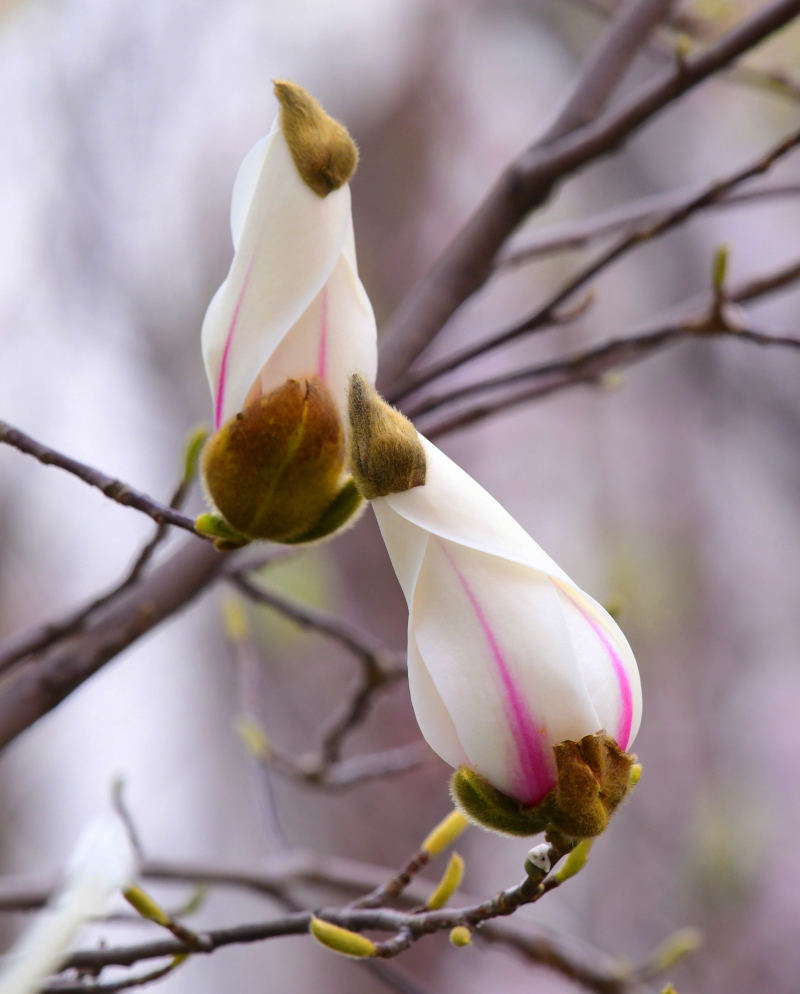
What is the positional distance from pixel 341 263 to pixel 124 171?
47.6 inches

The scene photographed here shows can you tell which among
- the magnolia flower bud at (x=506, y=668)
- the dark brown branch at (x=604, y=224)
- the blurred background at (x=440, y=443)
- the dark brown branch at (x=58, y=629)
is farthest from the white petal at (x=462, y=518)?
the blurred background at (x=440, y=443)

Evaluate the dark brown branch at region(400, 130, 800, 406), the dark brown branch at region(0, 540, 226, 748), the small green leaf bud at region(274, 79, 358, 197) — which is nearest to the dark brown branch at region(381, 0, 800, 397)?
the dark brown branch at region(400, 130, 800, 406)

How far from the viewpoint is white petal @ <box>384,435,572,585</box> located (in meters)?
0.26

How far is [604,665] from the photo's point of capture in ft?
0.85

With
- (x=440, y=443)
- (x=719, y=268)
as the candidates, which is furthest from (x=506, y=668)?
(x=440, y=443)

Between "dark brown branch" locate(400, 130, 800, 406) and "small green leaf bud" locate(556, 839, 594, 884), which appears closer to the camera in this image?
"small green leaf bud" locate(556, 839, 594, 884)

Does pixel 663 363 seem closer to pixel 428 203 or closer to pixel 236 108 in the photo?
pixel 428 203

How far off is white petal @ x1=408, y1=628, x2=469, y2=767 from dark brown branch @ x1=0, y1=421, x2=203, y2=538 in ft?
0.34

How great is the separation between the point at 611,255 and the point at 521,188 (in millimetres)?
66

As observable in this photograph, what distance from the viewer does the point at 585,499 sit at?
2.32 metres

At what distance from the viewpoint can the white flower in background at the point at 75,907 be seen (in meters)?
0.18

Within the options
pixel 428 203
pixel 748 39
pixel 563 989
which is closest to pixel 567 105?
pixel 748 39

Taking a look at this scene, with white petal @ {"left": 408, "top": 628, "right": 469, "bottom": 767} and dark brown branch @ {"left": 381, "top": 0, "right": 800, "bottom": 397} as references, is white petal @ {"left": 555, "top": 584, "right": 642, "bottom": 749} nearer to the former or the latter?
white petal @ {"left": 408, "top": 628, "right": 469, "bottom": 767}

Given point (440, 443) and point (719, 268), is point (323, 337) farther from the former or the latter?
point (440, 443)
